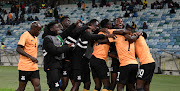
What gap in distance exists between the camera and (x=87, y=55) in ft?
26.6

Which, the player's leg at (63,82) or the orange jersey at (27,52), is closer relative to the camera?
the orange jersey at (27,52)

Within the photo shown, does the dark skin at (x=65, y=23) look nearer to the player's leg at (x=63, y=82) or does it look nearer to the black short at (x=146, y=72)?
the player's leg at (x=63, y=82)

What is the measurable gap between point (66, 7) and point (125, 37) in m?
28.5

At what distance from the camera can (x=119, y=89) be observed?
704cm

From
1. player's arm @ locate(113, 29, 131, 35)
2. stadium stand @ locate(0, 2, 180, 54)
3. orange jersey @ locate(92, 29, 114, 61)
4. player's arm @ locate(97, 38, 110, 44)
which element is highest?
player's arm @ locate(113, 29, 131, 35)

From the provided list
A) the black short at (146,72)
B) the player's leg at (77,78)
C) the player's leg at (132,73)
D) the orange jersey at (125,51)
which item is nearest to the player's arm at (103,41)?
the orange jersey at (125,51)

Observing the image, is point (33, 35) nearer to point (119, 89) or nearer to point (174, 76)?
point (119, 89)

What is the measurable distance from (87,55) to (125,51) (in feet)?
4.16

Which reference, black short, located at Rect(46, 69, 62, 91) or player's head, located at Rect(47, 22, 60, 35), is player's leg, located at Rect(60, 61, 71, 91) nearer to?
black short, located at Rect(46, 69, 62, 91)

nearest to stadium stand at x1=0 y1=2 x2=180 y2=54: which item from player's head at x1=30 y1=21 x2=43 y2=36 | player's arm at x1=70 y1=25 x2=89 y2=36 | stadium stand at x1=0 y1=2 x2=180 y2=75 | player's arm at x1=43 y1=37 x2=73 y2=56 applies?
stadium stand at x1=0 y1=2 x2=180 y2=75

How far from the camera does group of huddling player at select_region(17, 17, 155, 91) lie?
6.92m

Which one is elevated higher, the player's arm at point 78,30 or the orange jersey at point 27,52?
the player's arm at point 78,30

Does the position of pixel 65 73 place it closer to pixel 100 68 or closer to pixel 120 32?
pixel 100 68

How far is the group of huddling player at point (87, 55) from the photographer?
6918mm
